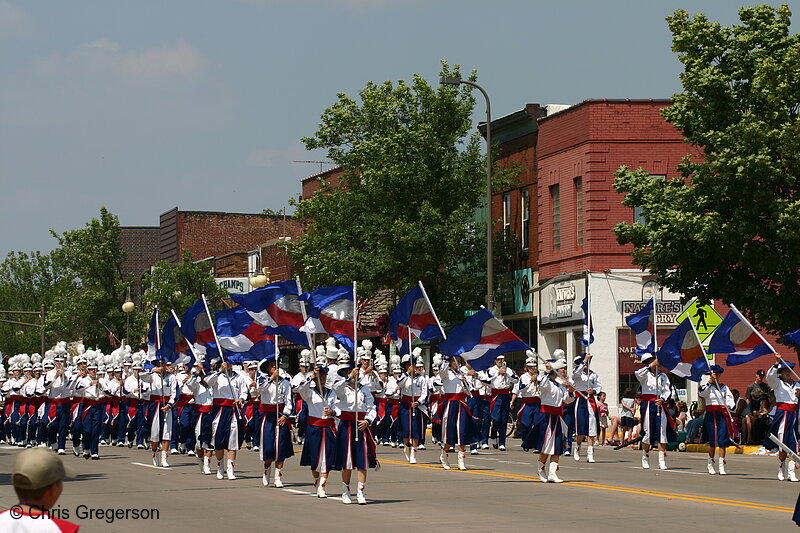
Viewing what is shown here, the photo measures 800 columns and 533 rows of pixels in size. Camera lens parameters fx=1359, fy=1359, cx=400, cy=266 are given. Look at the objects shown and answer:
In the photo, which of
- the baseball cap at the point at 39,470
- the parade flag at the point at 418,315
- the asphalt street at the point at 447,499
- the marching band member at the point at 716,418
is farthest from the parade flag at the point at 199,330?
the baseball cap at the point at 39,470

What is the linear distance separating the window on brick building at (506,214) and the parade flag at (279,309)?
86.1 feet

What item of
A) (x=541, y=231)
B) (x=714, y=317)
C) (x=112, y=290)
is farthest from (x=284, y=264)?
(x=714, y=317)

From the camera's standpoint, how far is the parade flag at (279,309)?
21.0 meters

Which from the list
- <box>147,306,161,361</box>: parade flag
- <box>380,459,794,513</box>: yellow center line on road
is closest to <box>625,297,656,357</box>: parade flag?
<box>380,459,794,513</box>: yellow center line on road

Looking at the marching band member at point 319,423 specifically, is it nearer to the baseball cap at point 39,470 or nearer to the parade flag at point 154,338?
the parade flag at point 154,338

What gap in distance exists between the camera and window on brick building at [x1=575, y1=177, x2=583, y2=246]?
137 feet

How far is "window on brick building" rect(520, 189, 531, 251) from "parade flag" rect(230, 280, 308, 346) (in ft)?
83.1

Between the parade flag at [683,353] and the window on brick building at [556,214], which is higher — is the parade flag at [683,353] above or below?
below

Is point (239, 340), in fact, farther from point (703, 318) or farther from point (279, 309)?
point (703, 318)

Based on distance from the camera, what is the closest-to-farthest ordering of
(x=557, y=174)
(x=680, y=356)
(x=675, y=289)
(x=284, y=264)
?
(x=680, y=356) < (x=675, y=289) < (x=557, y=174) < (x=284, y=264)

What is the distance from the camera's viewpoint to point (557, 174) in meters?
43.2

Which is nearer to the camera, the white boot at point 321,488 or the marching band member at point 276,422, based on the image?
the white boot at point 321,488

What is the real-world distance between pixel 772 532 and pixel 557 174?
2999cm

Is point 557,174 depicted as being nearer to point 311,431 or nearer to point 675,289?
point 675,289
